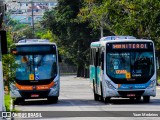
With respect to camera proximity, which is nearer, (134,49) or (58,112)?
(58,112)

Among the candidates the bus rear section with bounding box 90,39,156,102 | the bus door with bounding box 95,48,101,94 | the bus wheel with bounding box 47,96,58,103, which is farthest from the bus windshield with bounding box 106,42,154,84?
the bus wheel with bounding box 47,96,58,103

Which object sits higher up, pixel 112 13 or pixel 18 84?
pixel 112 13

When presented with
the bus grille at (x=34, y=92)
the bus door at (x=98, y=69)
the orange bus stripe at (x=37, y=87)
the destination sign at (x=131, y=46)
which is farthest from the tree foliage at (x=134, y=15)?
the bus grille at (x=34, y=92)

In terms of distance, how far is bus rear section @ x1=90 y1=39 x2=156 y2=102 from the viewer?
29.0m

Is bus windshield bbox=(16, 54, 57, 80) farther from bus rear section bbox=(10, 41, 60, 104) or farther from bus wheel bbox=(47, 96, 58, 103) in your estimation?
bus wheel bbox=(47, 96, 58, 103)

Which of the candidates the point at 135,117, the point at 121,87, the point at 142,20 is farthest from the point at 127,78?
the point at 142,20

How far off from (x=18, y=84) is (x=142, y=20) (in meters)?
21.3

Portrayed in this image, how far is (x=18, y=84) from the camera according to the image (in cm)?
2991

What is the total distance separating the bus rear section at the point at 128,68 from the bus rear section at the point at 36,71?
101 inches

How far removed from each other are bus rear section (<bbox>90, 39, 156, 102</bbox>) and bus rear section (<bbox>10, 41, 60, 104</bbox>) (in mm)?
2565

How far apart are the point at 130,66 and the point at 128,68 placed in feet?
0.42

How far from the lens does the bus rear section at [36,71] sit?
30.0m

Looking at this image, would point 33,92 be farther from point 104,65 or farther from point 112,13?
point 112,13

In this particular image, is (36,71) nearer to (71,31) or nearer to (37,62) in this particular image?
(37,62)
